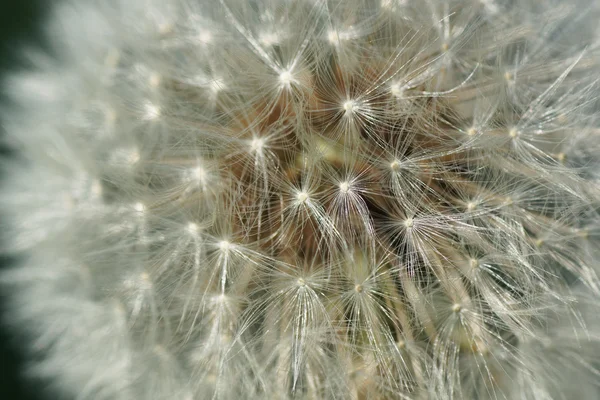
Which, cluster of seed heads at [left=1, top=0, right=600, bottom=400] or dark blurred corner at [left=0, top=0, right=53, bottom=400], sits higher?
dark blurred corner at [left=0, top=0, right=53, bottom=400]

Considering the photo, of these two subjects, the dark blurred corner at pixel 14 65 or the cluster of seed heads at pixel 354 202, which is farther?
the dark blurred corner at pixel 14 65

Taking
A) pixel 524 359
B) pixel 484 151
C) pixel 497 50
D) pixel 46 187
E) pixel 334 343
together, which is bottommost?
pixel 524 359

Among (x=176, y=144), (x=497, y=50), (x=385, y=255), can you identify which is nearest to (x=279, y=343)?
(x=385, y=255)

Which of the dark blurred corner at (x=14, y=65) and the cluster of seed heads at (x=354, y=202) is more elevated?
the dark blurred corner at (x=14, y=65)

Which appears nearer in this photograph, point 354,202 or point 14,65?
point 354,202

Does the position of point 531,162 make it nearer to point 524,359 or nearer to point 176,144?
point 524,359
